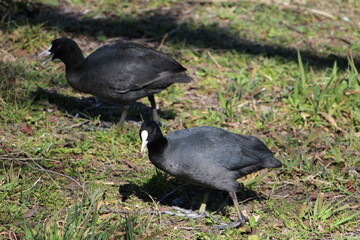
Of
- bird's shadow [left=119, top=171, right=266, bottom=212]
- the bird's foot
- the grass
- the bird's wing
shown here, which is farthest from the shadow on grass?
the bird's foot

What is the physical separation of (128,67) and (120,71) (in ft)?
0.31

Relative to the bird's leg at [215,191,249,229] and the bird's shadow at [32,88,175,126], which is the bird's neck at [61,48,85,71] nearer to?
the bird's shadow at [32,88,175,126]

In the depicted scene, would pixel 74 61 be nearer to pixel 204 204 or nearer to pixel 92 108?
pixel 92 108

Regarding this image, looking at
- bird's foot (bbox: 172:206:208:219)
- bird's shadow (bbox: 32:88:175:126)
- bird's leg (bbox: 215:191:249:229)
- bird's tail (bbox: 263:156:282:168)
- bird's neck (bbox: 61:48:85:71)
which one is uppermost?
bird's neck (bbox: 61:48:85:71)

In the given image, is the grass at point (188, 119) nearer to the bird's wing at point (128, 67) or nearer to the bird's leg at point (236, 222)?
the bird's leg at point (236, 222)

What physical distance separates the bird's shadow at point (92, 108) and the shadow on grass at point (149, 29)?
1705 mm

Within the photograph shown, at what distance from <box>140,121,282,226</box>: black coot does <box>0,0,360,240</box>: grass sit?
36 cm

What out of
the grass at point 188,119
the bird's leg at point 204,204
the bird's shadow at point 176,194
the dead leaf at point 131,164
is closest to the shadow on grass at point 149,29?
the grass at point 188,119

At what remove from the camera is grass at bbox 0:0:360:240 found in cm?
412

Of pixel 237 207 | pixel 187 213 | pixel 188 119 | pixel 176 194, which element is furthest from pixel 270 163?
pixel 188 119

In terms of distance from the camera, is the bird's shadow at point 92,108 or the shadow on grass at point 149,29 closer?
Answer: the bird's shadow at point 92,108

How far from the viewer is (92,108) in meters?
6.14

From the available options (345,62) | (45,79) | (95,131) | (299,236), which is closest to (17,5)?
(45,79)

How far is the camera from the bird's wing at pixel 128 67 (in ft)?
17.8
